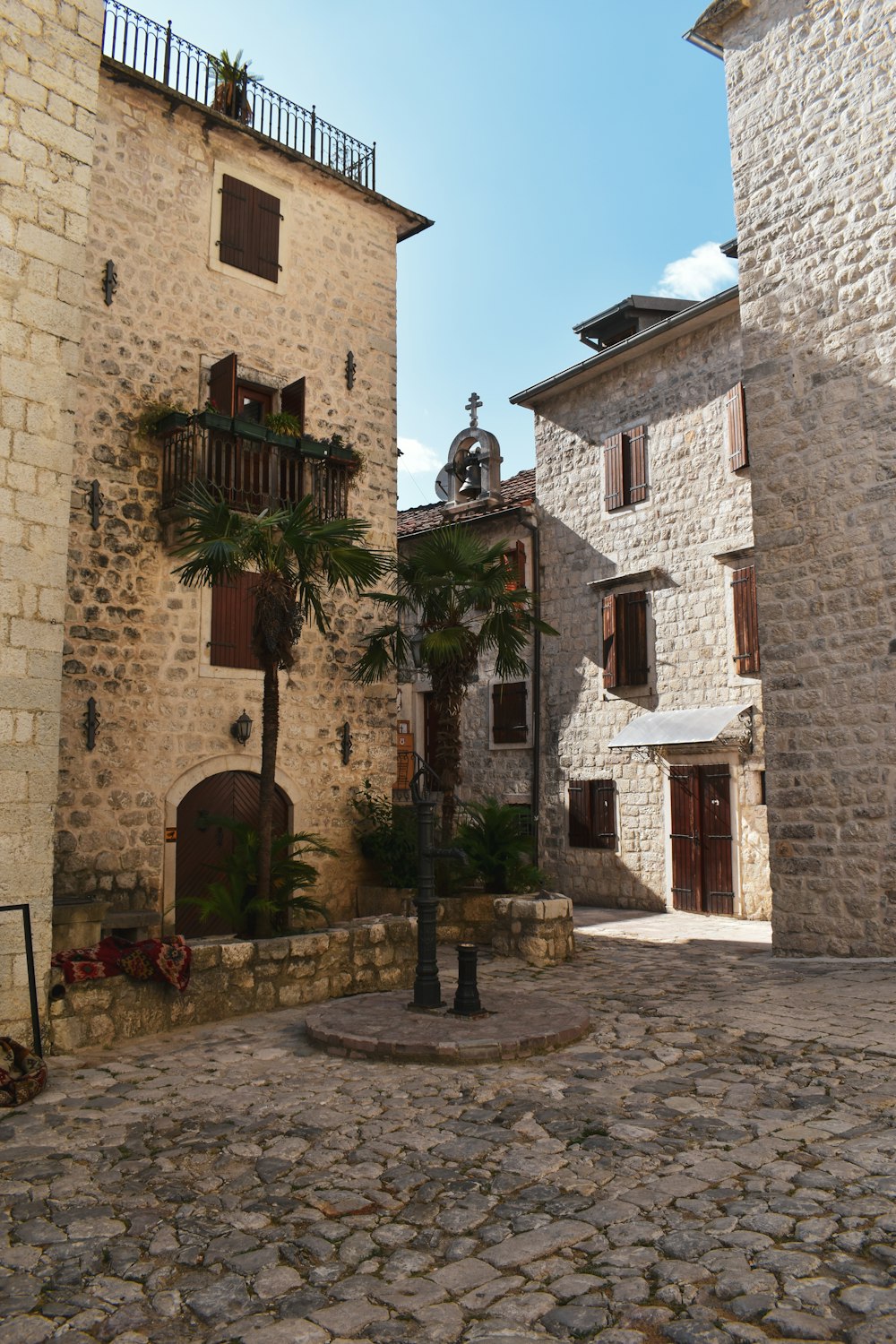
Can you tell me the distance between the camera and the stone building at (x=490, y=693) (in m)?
18.3

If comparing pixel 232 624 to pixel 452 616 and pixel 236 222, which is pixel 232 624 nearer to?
pixel 452 616

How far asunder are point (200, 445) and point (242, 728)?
3294mm

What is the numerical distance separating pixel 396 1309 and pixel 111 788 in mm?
8217

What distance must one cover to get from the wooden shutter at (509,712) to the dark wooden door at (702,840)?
12.0 ft

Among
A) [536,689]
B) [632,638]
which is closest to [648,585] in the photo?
[632,638]

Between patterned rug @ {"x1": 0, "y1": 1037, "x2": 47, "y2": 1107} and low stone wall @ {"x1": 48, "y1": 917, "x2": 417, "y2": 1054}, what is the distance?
1.52ft

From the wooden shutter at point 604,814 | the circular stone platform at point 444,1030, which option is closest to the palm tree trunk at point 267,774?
the circular stone platform at point 444,1030

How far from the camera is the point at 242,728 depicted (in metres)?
A: 11.7

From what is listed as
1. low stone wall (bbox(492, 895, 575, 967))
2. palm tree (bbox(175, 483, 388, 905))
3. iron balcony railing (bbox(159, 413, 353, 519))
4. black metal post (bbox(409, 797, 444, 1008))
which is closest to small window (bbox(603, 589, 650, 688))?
iron balcony railing (bbox(159, 413, 353, 519))

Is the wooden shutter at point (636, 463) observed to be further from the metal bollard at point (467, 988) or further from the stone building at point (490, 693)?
the metal bollard at point (467, 988)

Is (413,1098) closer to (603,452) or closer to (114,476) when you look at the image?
(114,476)

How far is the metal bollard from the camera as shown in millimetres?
6750

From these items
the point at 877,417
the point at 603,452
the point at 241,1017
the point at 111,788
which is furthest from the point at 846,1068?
the point at 603,452

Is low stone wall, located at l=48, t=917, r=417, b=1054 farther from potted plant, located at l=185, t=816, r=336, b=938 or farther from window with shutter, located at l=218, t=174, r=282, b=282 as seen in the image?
window with shutter, located at l=218, t=174, r=282, b=282
